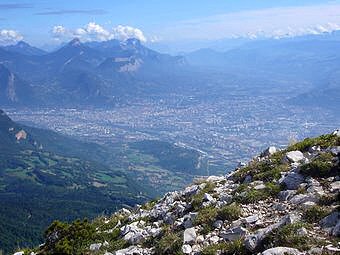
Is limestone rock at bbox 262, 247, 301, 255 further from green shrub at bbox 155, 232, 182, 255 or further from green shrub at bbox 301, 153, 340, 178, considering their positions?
green shrub at bbox 301, 153, 340, 178

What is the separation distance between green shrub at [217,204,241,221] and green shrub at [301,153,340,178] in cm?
295

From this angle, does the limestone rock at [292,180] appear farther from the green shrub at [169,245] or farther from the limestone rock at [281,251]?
the limestone rock at [281,251]

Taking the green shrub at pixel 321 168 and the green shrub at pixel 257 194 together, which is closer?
the green shrub at pixel 257 194

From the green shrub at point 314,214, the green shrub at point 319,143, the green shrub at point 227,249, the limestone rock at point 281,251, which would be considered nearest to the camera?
the limestone rock at point 281,251

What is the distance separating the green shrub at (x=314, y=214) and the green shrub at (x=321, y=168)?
3.07 metres

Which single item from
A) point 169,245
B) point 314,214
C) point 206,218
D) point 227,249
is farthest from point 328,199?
point 169,245

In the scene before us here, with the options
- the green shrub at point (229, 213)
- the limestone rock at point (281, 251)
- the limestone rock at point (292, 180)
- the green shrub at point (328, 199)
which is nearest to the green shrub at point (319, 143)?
the limestone rock at point (292, 180)

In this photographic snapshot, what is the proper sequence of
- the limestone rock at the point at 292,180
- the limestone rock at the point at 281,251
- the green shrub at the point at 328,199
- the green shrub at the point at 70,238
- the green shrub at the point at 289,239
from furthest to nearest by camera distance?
the green shrub at the point at 70,238
the limestone rock at the point at 292,180
the green shrub at the point at 328,199
the green shrub at the point at 289,239
the limestone rock at the point at 281,251

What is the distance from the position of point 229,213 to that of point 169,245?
2136mm

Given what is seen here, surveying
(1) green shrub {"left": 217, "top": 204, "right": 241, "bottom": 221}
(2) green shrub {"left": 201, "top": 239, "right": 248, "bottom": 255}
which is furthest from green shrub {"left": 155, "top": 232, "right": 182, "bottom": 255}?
(1) green shrub {"left": 217, "top": 204, "right": 241, "bottom": 221}

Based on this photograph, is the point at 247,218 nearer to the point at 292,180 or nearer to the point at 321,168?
the point at 292,180

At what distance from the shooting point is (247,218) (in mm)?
14461

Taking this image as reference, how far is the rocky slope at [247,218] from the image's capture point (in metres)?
12.4

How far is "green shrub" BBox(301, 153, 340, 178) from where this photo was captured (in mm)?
16438
